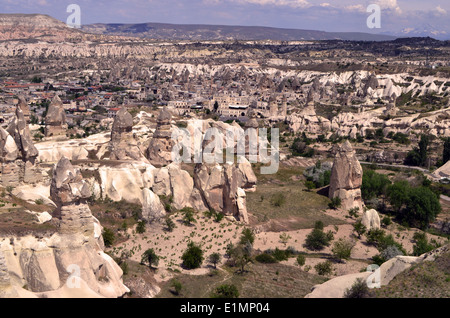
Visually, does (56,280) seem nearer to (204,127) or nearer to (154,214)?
(154,214)

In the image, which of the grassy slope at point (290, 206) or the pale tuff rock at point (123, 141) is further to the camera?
the pale tuff rock at point (123, 141)

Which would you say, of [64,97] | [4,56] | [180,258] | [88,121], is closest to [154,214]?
[180,258]

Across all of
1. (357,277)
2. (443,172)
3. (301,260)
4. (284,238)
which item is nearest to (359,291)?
(357,277)

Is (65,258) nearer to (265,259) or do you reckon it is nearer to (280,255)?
(265,259)

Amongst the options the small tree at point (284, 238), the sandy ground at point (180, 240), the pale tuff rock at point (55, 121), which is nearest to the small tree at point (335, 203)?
the small tree at point (284, 238)

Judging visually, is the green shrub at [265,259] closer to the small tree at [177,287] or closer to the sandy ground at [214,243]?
the sandy ground at [214,243]

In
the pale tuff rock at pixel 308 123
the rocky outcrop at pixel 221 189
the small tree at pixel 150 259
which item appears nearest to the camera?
the small tree at pixel 150 259
